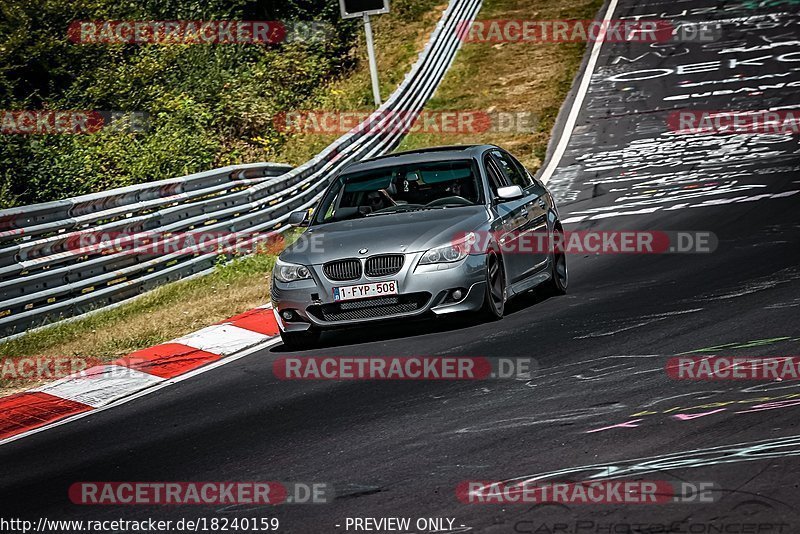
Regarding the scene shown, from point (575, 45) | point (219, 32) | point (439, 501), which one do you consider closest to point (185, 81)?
point (219, 32)

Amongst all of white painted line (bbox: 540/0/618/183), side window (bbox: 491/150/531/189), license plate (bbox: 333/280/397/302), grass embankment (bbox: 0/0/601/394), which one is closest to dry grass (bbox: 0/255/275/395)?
grass embankment (bbox: 0/0/601/394)

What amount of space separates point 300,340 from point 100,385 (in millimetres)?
1695

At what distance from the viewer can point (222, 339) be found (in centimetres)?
1131

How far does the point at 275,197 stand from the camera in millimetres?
16562

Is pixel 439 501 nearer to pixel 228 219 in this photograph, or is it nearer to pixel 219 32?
Answer: pixel 228 219

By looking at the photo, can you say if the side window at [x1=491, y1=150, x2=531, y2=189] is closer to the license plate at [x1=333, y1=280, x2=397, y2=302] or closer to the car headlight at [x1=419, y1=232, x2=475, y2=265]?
the car headlight at [x1=419, y1=232, x2=475, y2=265]

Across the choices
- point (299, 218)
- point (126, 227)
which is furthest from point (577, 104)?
point (299, 218)

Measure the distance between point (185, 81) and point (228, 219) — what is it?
475 inches

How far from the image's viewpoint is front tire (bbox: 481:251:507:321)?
9.83 m

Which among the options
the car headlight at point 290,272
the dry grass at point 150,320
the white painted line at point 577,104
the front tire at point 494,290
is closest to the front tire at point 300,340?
the car headlight at point 290,272

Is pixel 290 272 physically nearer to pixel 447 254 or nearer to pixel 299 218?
pixel 299 218

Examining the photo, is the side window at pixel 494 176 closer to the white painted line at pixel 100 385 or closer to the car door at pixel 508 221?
the car door at pixel 508 221

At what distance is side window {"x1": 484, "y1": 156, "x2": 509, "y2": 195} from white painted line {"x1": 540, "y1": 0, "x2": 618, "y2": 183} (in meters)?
8.05

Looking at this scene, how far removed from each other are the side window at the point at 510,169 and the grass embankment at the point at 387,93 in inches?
125
